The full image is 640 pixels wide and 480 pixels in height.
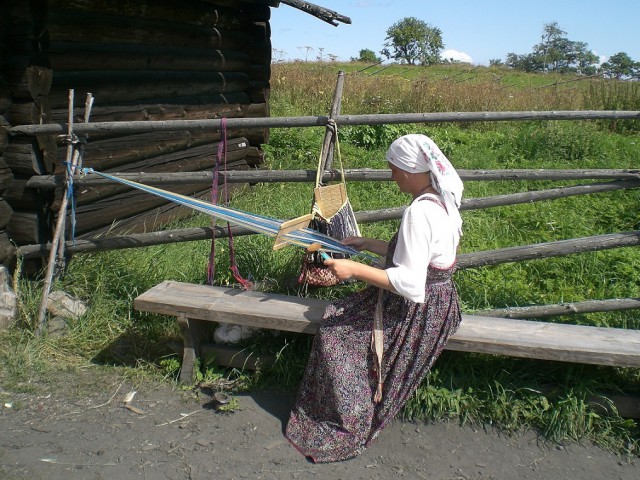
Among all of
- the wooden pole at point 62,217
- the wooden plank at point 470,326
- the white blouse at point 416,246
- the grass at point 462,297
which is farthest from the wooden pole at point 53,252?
the white blouse at point 416,246

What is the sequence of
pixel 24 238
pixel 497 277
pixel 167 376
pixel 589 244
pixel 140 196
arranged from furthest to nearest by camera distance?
pixel 140 196
pixel 497 277
pixel 24 238
pixel 589 244
pixel 167 376

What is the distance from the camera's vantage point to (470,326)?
3115mm

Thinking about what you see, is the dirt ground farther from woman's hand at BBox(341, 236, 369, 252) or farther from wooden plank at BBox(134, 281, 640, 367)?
woman's hand at BBox(341, 236, 369, 252)

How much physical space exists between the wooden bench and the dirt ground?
0.39 metres

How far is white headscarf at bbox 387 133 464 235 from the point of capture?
2.62 m

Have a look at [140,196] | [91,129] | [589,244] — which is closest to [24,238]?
[91,129]

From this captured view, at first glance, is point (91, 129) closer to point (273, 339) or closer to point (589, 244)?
point (273, 339)

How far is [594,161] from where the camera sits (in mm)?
8242

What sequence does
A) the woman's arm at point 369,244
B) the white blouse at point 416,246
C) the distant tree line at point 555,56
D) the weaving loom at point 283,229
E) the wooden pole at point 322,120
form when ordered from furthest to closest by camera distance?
the distant tree line at point 555,56
the wooden pole at point 322,120
the woman's arm at point 369,244
the weaving loom at point 283,229
the white blouse at point 416,246

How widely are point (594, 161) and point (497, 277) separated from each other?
4465 mm

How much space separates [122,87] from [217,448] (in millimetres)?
3356

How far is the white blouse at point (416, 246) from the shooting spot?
2.59 m

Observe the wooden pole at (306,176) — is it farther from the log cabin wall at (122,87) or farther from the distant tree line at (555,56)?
the distant tree line at (555,56)

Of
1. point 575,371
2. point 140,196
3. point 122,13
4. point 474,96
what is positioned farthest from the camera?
point 474,96
